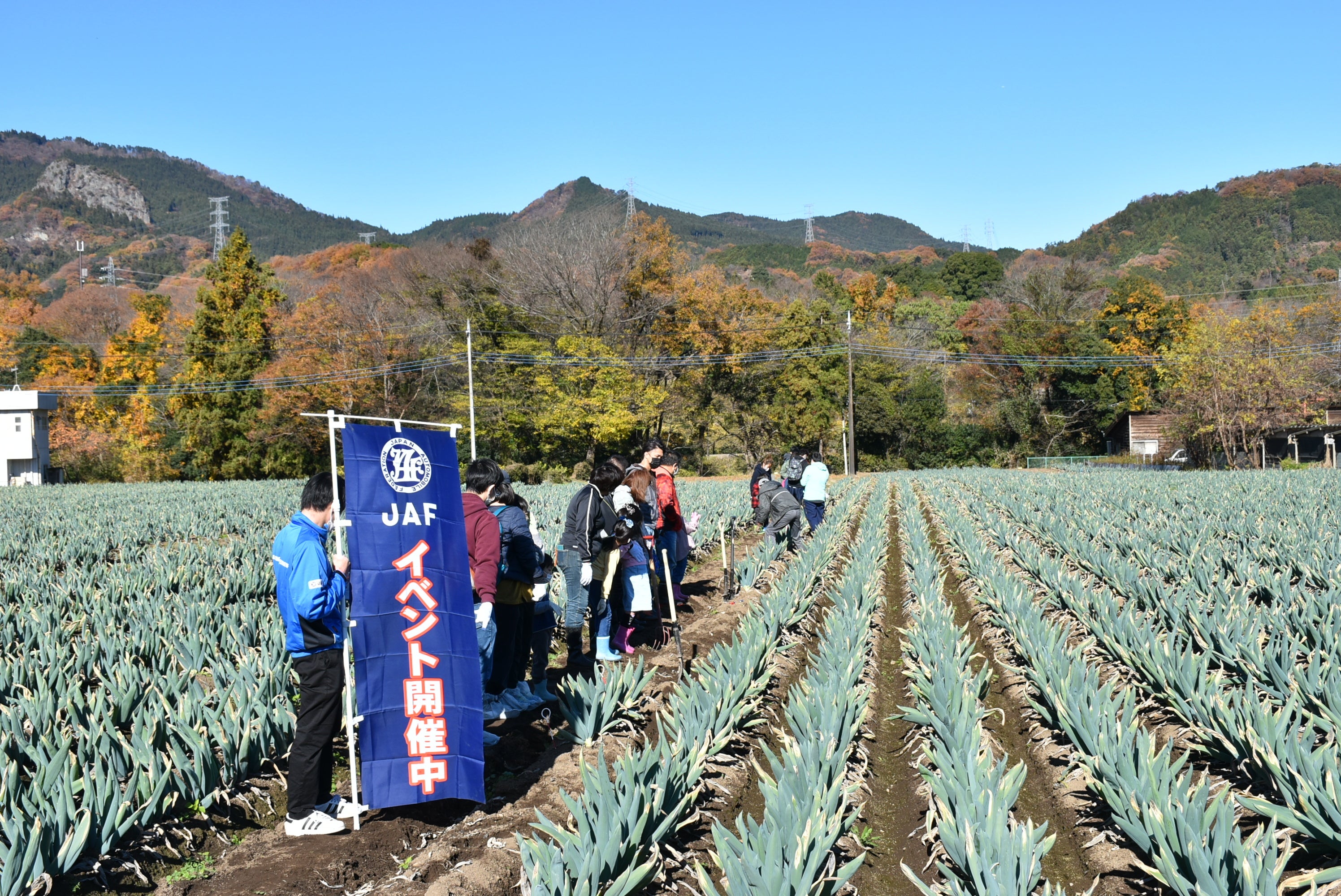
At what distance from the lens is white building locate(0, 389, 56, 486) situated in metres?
37.3

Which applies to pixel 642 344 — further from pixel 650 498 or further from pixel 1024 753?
pixel 1024 753

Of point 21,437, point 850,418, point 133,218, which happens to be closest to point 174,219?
point 133,218

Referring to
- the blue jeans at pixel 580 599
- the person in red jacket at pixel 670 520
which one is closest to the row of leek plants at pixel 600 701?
the blue jeans at pixel 580 599

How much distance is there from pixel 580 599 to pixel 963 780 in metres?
3.24

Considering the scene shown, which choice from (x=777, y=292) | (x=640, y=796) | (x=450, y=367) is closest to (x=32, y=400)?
(x=450, y=367)

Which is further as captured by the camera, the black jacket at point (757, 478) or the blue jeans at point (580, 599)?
the black jacket at point (757, 478)

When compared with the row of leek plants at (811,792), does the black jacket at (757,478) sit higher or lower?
higher

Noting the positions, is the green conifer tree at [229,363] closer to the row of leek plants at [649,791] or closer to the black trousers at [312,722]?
the row of leek plants at [649,791]

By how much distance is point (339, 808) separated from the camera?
3.79m

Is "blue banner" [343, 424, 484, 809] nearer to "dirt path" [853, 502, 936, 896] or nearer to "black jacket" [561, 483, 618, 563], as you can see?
"dirt path" [853, 502, 936, 896]

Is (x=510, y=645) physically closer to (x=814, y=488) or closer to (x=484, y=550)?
(x=484, y=550)

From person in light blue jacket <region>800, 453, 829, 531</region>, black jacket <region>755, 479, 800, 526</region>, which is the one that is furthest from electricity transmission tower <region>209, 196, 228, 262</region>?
black jacket <region>755, 479, 800, 526</region>

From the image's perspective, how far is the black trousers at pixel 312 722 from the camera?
12.0ft

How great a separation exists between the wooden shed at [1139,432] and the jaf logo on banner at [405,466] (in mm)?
43511
